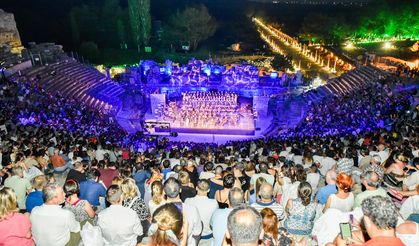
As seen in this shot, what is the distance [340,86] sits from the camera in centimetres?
2833

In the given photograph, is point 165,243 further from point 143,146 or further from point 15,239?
point 143,146

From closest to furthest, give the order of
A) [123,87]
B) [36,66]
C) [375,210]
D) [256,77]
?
[375,210] < [36,66] < [256,77] < [123,87]

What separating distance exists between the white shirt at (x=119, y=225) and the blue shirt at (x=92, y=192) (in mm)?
1657

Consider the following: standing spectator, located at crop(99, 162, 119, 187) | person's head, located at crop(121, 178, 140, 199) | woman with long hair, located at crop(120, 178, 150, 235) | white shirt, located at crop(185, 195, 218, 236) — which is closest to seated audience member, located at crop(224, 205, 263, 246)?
white shirt, located at crop(185, 195, 218, 236)

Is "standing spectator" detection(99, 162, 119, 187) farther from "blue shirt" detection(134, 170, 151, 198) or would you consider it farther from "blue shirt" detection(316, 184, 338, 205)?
"blue shirt" detection(316, 184, 338, 205)

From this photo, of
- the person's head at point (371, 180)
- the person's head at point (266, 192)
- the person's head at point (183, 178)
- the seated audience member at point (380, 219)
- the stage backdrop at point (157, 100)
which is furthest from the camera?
the stage backdrop at point (157, 100)

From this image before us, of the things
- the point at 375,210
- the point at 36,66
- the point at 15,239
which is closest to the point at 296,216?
the point at 375,210

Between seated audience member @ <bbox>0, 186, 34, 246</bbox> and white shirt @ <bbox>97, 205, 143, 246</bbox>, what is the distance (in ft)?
3.12

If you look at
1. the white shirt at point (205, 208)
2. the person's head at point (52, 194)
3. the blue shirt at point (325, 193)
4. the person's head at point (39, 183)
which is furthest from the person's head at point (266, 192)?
the person's head at point (39, 183)

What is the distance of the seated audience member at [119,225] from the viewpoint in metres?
4.72

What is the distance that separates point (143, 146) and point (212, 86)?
13.2 metres

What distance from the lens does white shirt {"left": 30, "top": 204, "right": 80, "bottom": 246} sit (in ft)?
15.0

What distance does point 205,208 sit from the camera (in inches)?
218

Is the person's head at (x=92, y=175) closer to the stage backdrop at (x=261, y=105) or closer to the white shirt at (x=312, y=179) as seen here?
the white shirt at (x=312, y=179)
